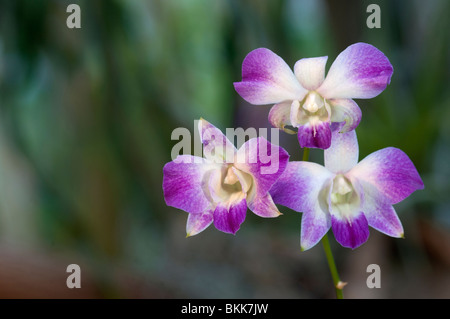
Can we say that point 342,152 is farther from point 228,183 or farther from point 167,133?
point 167,133

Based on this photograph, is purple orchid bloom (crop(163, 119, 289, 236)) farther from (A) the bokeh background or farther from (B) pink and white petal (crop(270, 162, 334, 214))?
(A) the bokeh background

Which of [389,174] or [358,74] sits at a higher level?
[358,74]

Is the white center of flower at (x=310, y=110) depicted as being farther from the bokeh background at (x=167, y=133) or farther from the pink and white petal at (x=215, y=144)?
the bokeh background at (x=167, y=133)

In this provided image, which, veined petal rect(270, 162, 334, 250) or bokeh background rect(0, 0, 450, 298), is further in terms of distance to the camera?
bokeh background rect(0, 0, 450, 298)

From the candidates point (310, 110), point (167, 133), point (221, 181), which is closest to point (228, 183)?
point (221, 181)

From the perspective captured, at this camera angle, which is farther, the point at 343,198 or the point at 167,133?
the point at 167,133

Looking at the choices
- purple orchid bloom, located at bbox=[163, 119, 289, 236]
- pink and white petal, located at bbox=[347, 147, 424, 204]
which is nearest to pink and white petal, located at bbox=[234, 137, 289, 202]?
purple orchid bloom, located at bbox=[163, 119, 289, 236]

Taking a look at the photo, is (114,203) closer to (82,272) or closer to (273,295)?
(82,272)

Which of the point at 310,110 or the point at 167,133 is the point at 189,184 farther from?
the point at 167,133
